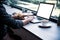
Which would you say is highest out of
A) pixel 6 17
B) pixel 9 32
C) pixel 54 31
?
pixel 6 17

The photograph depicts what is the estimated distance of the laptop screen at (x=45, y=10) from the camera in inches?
92.9

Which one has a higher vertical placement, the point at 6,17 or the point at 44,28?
the point at 6,17

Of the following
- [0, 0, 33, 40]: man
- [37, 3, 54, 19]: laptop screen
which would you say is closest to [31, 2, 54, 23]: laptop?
[37, 3, 54, 19]: laptop screen

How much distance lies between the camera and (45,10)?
2.47m

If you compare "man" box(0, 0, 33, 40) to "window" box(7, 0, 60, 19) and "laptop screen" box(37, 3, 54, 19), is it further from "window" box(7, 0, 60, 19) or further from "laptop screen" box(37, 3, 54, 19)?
"window" box(7, 0, 60, 19)

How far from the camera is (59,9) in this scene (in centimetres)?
244

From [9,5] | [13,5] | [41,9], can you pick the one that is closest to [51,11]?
[41,9]

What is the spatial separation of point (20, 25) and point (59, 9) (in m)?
0.75

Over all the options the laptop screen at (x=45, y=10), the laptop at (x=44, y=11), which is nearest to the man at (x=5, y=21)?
the laptop at (x=44, y=11)

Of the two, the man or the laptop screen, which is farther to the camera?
the laptop screen

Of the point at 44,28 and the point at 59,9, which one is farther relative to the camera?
the point at 59,9

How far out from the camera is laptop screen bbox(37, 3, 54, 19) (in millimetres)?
2361

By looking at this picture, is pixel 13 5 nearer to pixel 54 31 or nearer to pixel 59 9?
pixel 59 9

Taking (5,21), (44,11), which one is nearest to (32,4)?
(44,11)
